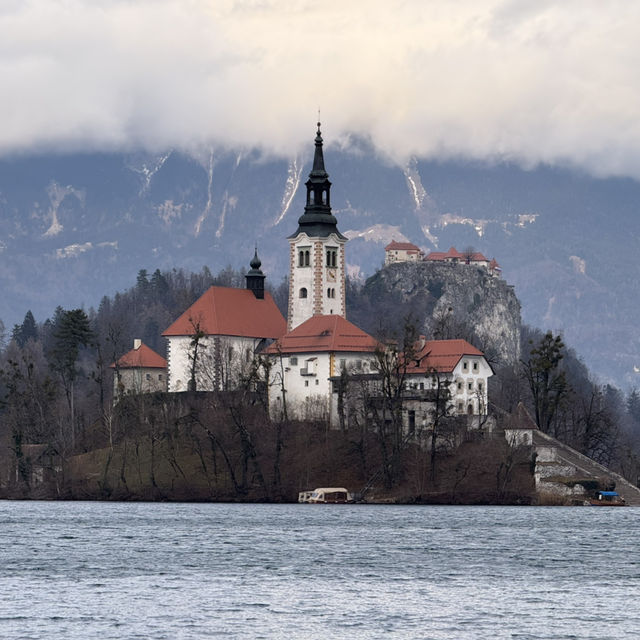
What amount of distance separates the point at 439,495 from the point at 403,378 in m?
9.68

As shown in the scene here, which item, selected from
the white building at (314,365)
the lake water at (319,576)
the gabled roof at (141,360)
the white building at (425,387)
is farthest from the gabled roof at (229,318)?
the lake water at (319,576)

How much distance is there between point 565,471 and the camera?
439ft

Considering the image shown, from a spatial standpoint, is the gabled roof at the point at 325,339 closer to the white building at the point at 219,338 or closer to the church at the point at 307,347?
the church at the point at 307,347

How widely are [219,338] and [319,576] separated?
89.5m

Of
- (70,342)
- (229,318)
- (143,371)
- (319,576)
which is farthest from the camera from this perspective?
(143,371)

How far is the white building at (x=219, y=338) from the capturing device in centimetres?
16162

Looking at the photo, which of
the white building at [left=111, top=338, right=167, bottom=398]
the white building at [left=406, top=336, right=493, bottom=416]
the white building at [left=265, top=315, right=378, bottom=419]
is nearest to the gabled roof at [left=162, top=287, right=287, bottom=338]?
the white building at [left=111, top=338, right=167, bottom=398]

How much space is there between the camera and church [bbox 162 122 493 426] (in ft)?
472

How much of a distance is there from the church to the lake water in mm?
24246

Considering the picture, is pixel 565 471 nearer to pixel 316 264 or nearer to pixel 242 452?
pixel 242 452

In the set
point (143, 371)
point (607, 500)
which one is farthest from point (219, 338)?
point (607, 500)

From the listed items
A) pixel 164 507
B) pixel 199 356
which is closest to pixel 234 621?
pixel 164 507

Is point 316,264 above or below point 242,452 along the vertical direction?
above

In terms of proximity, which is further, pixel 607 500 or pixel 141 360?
pixel 141 360
